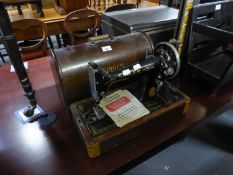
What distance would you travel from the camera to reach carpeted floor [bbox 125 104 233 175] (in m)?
1.45

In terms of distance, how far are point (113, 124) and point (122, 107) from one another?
0.09m

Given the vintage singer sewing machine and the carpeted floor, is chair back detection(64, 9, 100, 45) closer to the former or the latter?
the vintage singer sewing machine

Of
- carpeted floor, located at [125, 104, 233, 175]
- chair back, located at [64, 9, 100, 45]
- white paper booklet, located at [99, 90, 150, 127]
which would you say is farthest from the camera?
chair back, located at [64, 9, 100, 45]

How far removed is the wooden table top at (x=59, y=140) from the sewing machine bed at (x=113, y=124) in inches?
1.3

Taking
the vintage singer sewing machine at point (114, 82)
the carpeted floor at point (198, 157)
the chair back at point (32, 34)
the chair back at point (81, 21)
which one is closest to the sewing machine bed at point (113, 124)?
the vintage singer sewing machine at point (114, 82)

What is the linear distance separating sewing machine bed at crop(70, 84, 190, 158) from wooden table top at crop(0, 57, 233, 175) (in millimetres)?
33

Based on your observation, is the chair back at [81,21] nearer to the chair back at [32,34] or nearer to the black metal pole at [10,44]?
the chair back at [32,34]

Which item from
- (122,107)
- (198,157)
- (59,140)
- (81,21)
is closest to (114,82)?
(122,107)

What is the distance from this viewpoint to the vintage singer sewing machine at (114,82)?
2.16ft

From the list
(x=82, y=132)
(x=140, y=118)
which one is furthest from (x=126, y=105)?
(x=82, y=132)

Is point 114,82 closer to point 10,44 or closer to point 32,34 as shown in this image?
point 10,44

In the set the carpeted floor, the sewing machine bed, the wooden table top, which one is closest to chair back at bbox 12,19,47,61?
the wooden table top

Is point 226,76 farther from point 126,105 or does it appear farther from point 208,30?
point 126,105

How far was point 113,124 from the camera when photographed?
2.26 feet
